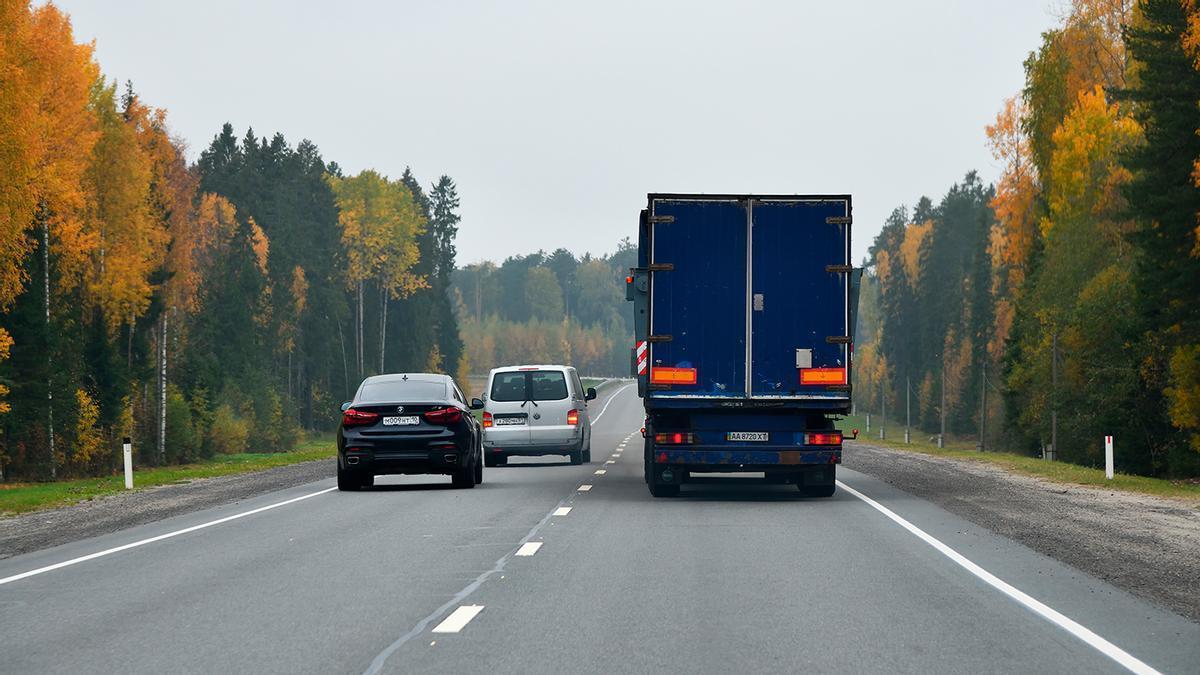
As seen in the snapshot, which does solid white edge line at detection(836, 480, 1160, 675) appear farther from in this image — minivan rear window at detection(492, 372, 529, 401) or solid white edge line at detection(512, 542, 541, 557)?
minivan rear window at detection(492, 372, 529, 401)

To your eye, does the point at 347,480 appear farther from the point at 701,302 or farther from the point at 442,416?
the point at 701,302

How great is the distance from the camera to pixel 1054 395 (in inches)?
2197

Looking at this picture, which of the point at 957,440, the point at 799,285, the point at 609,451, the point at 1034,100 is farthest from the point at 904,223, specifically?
the point at 799,285

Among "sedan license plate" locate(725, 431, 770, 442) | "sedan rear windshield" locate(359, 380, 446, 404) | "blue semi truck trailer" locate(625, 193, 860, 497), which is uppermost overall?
"blue semi truck trailer" locate(625, 193, 860, 497)

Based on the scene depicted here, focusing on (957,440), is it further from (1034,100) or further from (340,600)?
(340,600)

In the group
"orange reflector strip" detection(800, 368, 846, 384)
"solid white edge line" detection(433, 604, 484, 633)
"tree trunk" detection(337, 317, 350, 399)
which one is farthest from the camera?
"tree trunk" detection(337, 317, 350, 399)

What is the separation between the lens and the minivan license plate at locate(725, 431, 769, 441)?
19750mm

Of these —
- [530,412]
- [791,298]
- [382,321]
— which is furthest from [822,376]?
[382,321]

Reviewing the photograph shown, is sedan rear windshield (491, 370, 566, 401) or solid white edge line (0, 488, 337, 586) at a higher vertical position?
sedan rear windshield (491, 370, 566, 401)

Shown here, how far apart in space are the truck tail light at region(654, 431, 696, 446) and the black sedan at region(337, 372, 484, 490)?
11.7ft

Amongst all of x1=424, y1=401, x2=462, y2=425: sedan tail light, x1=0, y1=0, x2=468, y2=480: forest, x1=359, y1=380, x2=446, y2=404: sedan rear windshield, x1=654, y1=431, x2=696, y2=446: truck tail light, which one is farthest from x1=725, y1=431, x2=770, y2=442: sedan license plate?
x1=0, y1=0, x2=468, y2=480: forest

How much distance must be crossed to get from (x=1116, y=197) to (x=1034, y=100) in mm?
6611

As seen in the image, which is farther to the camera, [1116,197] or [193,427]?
[193,427]

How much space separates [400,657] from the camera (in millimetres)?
8508
